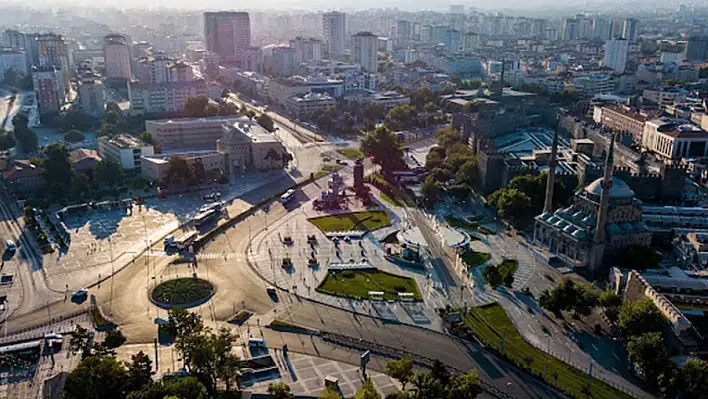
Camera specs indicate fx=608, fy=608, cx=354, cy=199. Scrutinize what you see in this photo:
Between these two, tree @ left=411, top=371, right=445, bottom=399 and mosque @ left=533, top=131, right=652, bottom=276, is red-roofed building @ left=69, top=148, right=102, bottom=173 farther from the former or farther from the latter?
tree @ left=411, top=371, right=445, bottom=399

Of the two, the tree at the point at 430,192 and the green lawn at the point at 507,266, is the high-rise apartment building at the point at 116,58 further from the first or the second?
the green lawn at the point at 507,266

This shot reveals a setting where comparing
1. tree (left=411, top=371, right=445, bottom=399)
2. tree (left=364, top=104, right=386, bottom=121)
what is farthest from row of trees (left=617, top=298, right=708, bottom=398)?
tree (left=364, top=104, right=386, bottom=121)

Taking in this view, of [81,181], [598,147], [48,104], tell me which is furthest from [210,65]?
[598,147]

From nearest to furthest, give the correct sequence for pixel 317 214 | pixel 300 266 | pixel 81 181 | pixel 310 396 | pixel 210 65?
1. pixel 310 396
2. pixel 300 266
3. pixel 317 214
4. pixel 81 181
5. pixel 210 65

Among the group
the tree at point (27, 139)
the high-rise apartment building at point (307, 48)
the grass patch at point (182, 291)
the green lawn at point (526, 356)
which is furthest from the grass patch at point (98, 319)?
the high-rise apartment building at point (307, 48)

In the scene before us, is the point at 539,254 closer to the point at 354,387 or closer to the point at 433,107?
the point at 354,387

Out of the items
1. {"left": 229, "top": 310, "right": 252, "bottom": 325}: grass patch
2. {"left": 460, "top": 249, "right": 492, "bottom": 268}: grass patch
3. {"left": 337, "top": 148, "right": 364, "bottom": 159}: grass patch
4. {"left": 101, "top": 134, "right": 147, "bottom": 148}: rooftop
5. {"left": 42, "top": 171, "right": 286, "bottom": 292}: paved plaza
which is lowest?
{"left": 229, "top": 310, "right": 252, "bottom": 325}: grass patch
